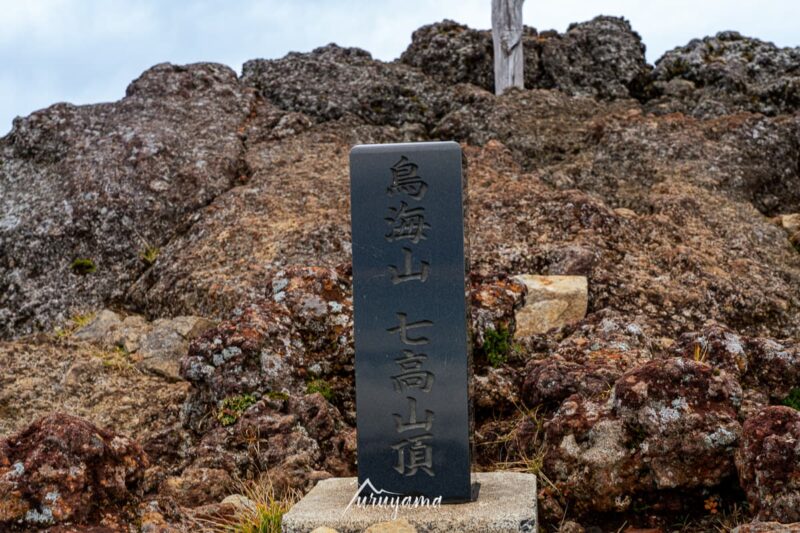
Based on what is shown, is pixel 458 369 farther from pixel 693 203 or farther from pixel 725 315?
pixel 693 203

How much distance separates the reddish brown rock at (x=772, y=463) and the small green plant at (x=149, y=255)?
9.22 metres

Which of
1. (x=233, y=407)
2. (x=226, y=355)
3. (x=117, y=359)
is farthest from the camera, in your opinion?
(x=117, y=359)

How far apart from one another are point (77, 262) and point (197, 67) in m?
5.29

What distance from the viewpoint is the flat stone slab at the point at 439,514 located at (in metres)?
5.46

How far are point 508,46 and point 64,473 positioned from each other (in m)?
13.1

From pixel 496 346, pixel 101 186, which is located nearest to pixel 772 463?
pixel 496 346

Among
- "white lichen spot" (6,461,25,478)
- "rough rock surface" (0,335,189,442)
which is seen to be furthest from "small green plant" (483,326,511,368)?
"white lichen spot" (6,461,25,478)

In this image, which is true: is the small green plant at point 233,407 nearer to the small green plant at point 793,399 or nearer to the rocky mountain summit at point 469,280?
the rocky mountain summit at point 469,280

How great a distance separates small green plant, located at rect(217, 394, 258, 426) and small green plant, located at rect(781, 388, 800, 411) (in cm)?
488

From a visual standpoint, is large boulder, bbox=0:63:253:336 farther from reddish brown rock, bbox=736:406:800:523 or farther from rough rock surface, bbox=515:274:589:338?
reddish brown rock, bbox=736:406:800:523

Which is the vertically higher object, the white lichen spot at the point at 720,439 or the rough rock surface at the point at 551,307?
the rough rock surface at the point at 551,307

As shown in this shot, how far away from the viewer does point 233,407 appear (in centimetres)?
772

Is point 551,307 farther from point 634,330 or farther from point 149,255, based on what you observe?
point 149,255

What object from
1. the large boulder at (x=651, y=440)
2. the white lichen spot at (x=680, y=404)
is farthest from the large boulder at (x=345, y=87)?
the white lichen spot at (x=680, y=404)
